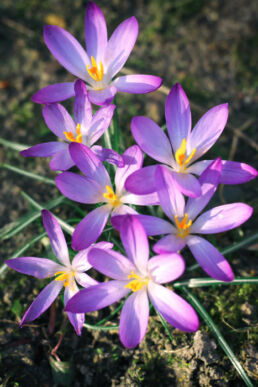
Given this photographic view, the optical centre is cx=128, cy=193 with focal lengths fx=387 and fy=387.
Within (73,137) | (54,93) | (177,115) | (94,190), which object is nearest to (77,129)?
(73,137)

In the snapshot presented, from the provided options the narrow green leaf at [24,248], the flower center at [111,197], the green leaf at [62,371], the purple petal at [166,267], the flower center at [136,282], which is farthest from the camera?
the narrow green leaf at [24,248]

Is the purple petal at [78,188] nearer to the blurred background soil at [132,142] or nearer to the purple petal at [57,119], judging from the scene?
the purple petal at [57,119]

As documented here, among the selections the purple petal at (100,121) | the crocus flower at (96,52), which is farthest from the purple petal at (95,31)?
the purple petal at (100,121)

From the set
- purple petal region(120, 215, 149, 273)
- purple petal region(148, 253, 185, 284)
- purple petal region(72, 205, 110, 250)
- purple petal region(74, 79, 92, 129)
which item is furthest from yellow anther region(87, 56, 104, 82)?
purple petal region(148, 253, 185, 284)

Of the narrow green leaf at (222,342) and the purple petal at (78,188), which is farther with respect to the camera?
the narrow green leaf at (222,342)

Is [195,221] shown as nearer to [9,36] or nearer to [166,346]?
[166,346]

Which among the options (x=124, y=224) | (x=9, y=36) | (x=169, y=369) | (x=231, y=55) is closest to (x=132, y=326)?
(x=124, y=224)

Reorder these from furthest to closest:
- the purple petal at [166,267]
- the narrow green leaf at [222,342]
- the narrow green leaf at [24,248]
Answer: the narrow green leaf at [24,248] → the narrow green leaf at [222,342] → the purple petal at [166,267]

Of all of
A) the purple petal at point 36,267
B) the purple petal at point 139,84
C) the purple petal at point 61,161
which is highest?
the purple petal at point 139,84
